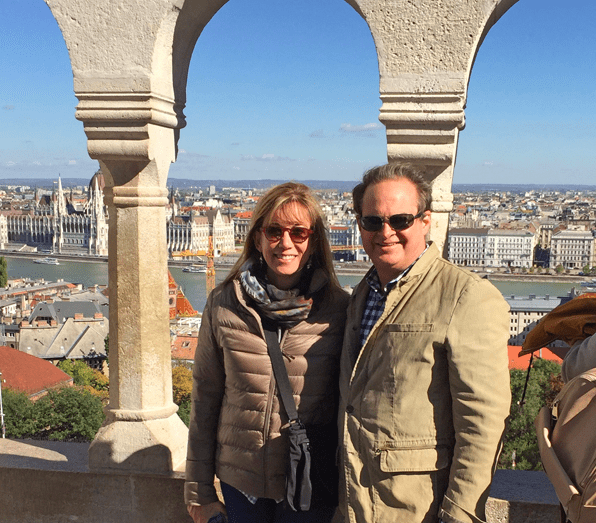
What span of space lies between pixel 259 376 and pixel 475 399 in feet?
0.97

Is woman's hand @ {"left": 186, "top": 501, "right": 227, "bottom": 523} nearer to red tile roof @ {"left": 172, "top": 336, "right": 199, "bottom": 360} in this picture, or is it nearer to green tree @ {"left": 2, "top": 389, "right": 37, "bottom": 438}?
green tree @ {"left": 2, "top": 389, "right": 37, "bottom": 438}

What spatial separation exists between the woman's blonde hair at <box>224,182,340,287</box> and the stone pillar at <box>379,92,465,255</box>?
288 mm

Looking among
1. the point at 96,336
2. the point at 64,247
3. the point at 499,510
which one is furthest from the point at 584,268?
the point at 499,510

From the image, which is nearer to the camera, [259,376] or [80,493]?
[259,376]

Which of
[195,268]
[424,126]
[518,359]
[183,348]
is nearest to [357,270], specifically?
[195,268]

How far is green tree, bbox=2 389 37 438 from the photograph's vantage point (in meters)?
8.62

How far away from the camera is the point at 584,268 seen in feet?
120

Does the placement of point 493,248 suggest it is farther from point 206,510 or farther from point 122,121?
point 206,510

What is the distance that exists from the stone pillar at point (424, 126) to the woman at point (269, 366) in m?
0.30

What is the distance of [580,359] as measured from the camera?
0.79 m

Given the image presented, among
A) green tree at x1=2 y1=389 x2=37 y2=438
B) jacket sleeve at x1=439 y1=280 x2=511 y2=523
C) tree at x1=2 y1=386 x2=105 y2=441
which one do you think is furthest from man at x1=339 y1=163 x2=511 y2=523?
green tree at x1=2 y1=389 x2=37 y2=438

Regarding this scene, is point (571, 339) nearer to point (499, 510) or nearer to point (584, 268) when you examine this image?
point (499, 510)

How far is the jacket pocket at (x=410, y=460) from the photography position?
32.8 inches

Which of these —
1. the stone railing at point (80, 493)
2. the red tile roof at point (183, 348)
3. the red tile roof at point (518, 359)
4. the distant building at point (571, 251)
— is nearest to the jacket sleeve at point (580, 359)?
the stone railing at point (80, 493)
